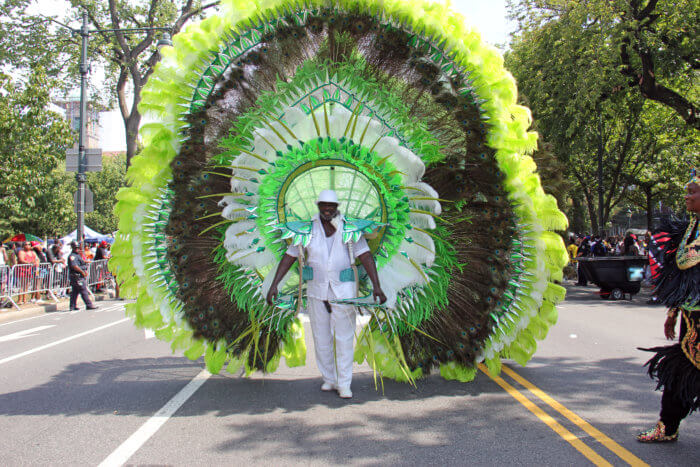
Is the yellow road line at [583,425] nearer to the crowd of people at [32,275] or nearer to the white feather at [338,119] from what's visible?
the white feather at [338,119]

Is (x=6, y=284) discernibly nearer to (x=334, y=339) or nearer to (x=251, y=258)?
(x=251, y=258)

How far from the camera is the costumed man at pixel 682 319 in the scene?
151 inches

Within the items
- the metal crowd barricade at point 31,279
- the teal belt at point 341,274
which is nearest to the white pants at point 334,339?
the teal belt at point 341,274

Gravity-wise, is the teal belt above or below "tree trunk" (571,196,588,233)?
below

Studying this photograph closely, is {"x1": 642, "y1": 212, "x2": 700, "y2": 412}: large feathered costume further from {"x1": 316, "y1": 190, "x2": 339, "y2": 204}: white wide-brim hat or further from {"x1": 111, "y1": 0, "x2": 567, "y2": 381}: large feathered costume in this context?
{"x1": 316, "y1": 190, "x2": 339, "y2": 204}: white wide-brim hat

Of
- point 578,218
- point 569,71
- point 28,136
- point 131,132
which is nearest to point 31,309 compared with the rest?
point 28,136

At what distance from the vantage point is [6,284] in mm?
13984

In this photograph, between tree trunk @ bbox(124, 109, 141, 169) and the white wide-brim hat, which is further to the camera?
tree trunk @ bbox(124, 109, 141, 169)

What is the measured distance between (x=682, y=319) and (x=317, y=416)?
2.84m

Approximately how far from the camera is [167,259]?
550 centimetres

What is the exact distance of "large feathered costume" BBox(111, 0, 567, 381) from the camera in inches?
199

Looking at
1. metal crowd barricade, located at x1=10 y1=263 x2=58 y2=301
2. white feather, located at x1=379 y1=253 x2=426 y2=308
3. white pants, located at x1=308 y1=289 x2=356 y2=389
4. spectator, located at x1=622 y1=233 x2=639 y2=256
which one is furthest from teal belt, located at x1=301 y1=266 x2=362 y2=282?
spectator, located at x1=622 y1=233 x2=639 y2=256

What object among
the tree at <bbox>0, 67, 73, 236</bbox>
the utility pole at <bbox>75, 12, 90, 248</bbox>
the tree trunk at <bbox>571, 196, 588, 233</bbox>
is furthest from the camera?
the tree trunk at <bbox>571, 196, 588, 233</bbox>

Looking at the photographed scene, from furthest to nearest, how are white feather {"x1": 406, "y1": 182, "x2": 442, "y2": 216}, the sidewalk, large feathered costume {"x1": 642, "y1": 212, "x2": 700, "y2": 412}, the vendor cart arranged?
the vendor cart → the sidewalk → white feather {"x1": 406, "y1": 182, "x2": 442, "y2": 216} → large feathered costume {"x1": 642, "y1": 212, "x2": 700, "y2": 412}
